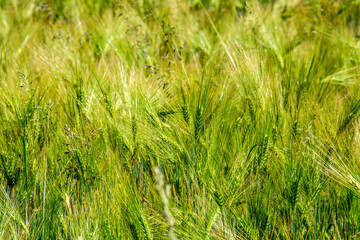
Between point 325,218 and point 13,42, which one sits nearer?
point 325,218

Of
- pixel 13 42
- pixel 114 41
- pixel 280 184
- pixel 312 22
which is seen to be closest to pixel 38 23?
pixel 13 42

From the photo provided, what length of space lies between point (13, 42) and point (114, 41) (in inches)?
20.1

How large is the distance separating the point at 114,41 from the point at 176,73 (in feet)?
1.98

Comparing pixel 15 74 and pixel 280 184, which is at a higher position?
pixel 15 74

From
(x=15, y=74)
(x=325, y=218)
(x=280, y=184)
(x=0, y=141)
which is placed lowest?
(x=325, y=218)

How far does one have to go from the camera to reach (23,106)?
50.5 inches

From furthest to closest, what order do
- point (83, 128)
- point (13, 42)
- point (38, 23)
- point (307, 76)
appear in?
1. point (38, 23)
2. point (13, 42)
3. point (307, 76)
4. point (83, 128)

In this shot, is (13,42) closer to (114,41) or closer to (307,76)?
(114,41)

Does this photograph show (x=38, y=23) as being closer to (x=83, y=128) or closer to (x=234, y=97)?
(x=83, y=128)

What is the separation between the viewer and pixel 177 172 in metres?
1.22

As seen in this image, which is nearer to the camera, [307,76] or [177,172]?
[177,172]

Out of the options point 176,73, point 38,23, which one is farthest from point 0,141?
point 38,23

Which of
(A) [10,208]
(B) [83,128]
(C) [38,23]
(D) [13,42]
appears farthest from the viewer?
(C) [38,23]

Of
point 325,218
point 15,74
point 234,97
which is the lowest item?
point 325,218
